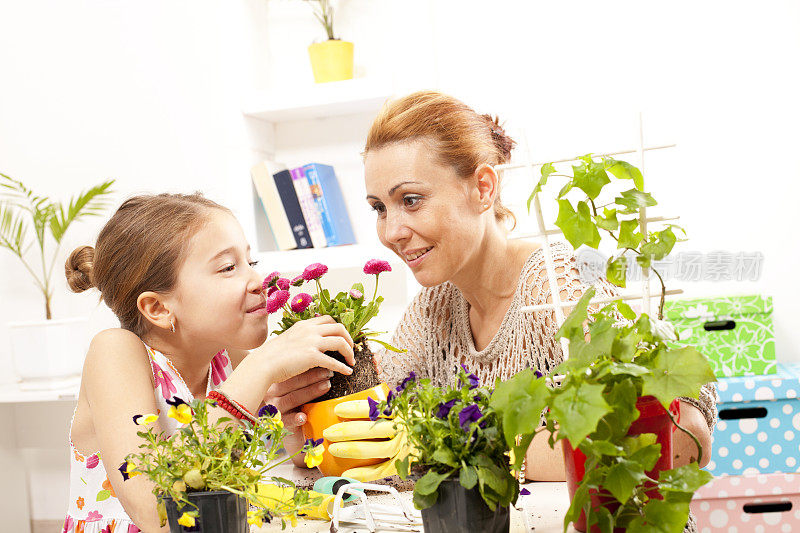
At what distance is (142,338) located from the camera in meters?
1.34

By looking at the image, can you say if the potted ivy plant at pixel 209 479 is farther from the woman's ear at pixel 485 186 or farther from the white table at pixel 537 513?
the woman's ear at pixel 485 186

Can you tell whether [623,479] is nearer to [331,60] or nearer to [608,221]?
[608,221]

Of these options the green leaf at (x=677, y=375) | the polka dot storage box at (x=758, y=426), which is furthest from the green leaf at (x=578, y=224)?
the polka dot storage box at (x=758, y=426)

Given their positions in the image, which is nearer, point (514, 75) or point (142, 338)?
point (142, 338)

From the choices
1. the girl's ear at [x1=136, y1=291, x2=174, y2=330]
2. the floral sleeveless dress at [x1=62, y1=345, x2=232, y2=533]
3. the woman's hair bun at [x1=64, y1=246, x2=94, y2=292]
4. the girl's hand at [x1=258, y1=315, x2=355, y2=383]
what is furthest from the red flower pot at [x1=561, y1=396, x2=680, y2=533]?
the woman's hair bun at [x1=64, y1=246, x2=94, y2=292]

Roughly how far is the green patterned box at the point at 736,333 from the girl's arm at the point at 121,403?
1.68m

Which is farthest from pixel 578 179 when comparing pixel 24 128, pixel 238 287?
pixel 24 128

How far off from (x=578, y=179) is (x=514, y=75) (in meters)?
2.07

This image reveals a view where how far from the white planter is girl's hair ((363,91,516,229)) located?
4.95 feet

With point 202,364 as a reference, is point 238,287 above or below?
above

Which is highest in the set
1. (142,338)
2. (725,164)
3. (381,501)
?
(725,164)

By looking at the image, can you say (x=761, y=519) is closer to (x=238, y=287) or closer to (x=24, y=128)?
(x=238, y=287)

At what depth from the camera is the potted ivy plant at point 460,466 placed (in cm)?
68

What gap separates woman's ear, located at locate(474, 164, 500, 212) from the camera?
1.49m
